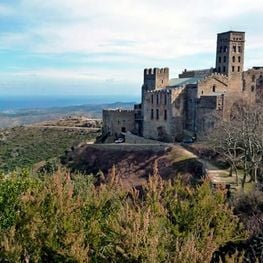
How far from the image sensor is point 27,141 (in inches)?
3755

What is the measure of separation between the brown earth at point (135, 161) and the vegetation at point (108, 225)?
21930 mm

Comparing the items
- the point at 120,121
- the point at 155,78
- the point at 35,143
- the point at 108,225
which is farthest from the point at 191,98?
the point at 108,225

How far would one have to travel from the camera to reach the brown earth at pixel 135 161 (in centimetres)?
5000

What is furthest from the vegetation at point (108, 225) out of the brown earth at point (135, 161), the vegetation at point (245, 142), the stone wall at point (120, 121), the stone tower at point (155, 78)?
the stone wall at point (120, 121)

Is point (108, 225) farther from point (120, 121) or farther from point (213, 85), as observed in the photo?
point (120, 121)

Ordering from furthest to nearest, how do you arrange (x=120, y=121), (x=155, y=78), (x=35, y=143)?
(x=35, y=143) → (x=120, y=121) → (x=155, y=78)

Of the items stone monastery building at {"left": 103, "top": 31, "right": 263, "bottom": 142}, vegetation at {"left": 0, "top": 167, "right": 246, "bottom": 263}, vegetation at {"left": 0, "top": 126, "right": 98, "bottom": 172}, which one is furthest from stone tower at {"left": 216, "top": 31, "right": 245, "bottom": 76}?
vegetation at {"left": 0, "top": 167, "right": 246, "bottom": 263}

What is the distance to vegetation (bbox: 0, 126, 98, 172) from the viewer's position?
80.9 metres

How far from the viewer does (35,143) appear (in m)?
92.6

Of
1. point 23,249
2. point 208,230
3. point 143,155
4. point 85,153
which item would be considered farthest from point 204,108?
point 23,249

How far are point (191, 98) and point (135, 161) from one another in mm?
10856

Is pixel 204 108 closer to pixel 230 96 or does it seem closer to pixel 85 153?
pixel 230 96

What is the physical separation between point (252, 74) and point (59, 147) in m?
38.9

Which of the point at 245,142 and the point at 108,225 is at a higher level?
the point at 245,142
